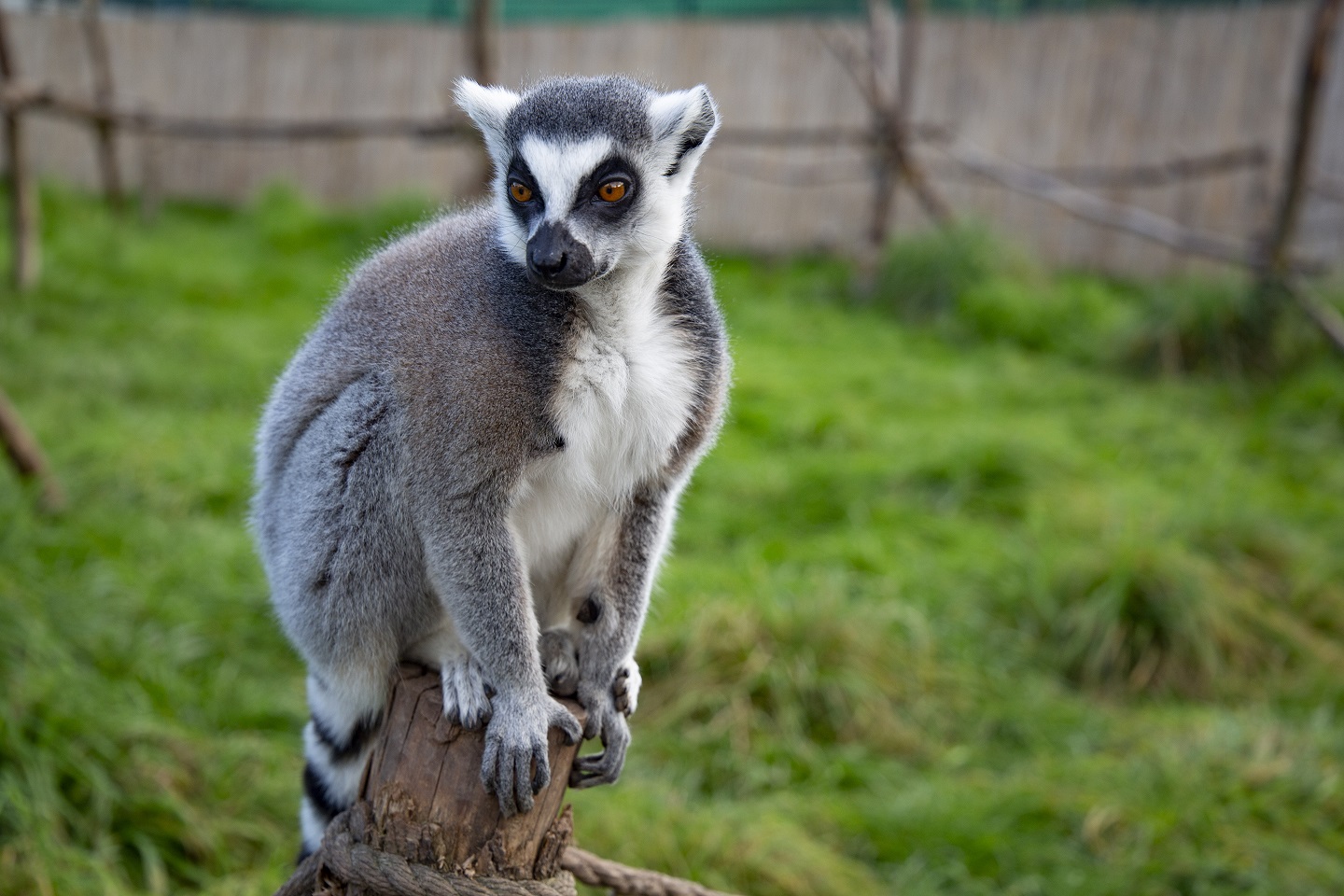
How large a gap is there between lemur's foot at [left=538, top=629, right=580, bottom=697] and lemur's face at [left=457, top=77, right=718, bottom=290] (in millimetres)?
779

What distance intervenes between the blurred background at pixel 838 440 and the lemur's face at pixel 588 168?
1.43 ft

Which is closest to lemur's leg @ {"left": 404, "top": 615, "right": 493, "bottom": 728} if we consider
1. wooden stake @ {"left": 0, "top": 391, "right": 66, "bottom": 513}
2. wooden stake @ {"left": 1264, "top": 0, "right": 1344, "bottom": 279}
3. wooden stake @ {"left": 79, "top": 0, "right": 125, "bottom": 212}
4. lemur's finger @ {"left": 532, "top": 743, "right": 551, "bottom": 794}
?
lemur's finger @ {"left": 532, "top": 743, "right": 551, "bottom": 794}

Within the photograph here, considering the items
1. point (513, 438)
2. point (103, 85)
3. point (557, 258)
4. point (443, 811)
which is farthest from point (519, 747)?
point (103, 85)

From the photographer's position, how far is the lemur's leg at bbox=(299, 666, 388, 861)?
2.36 m

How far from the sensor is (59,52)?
42.2ft

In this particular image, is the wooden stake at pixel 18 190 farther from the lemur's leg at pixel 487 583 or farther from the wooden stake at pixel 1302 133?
the wooden stake at pixel 1302 133

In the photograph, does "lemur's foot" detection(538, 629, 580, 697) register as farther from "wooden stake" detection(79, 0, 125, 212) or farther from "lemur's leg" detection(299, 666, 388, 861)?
"wooden stake" detection(79, 0, 125, 212)

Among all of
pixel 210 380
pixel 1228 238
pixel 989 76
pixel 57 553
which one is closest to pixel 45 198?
pixel 210 380

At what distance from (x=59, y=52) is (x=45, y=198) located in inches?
139

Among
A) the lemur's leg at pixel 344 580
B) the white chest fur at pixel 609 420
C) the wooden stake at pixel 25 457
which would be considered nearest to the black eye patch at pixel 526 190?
the white chest fur at pixel 609 420

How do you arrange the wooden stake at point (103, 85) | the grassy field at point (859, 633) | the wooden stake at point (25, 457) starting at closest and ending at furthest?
the grassy field at point (859, 633)
the wooden stake at point (25, 457)
the wooden stake at point (103, 85)

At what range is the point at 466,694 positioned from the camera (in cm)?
210

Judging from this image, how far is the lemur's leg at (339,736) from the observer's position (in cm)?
236

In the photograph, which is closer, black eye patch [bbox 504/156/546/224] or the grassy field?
black eye patch [bbox 504/156/546/224]
